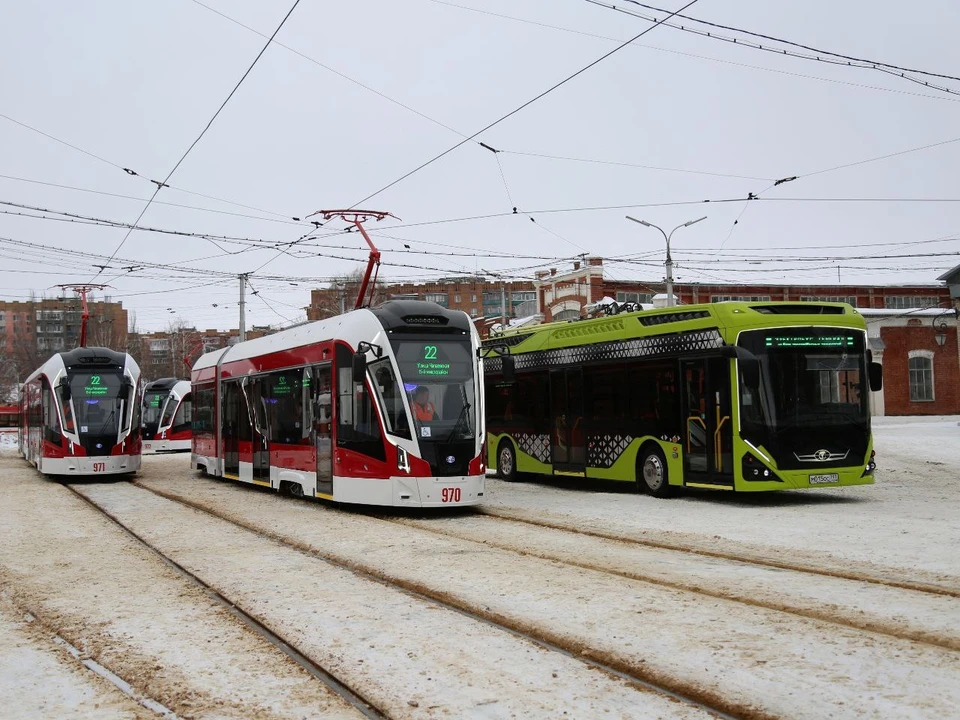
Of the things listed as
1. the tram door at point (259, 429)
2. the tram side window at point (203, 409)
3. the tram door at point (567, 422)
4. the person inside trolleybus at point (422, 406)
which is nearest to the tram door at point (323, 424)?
the person inside trolleybus at point (422, 406)

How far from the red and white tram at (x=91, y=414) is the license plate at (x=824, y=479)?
16605 millimetres

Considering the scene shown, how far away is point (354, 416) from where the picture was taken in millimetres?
15797

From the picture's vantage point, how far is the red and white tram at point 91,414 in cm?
2450

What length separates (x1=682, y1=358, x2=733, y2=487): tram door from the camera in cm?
1620

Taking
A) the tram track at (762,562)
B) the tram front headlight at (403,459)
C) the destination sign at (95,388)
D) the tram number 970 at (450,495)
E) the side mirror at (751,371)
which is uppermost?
the destination sign at (95,388)

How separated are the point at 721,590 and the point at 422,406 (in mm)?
7222

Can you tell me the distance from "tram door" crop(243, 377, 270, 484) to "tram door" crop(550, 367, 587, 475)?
590cm

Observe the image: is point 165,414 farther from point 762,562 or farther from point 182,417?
point 762,562

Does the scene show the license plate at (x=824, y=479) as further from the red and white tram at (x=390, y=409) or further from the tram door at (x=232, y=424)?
the tram door at (x=232, y=424)

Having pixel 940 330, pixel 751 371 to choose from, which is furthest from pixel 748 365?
pixel 940 330

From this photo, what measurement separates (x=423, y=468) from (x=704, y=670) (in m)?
9.12

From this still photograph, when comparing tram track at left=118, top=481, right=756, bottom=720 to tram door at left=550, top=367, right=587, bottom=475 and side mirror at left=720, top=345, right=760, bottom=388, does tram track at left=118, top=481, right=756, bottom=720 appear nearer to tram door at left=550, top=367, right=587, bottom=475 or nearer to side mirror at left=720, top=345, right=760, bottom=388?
side mirror at left=720, top=345, right=760, bottom=388

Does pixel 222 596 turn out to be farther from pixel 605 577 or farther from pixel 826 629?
pixel 826 629

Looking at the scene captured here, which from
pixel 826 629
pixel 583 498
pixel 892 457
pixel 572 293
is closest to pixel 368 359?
pixel 583 498
